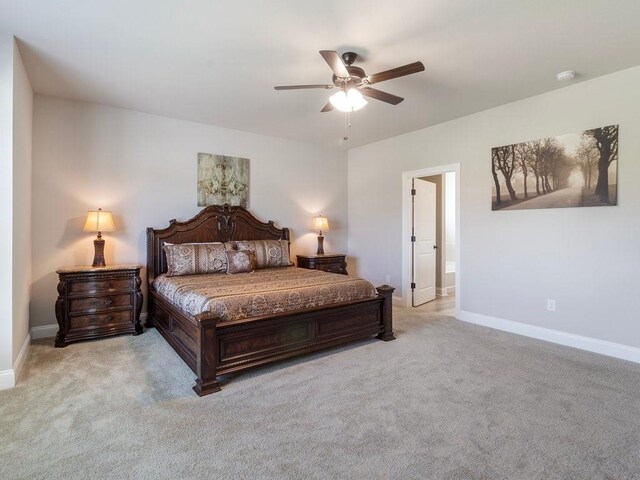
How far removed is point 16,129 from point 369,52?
295 centimetres

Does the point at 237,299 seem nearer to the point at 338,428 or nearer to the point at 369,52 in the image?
the point at 338,428

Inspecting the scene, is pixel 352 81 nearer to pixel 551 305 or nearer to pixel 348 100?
pixel 348 100

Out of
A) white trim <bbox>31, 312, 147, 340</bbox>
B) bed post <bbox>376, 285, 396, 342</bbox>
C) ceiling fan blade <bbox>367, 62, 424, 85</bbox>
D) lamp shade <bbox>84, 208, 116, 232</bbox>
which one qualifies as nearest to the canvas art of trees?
bed post <bbox>376, 285, 396, 342</bbox>

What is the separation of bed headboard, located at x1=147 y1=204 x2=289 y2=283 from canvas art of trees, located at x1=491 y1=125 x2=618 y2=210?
316cm

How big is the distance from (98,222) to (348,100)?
3028 mm

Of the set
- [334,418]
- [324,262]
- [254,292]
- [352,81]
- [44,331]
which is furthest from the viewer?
[324,262]

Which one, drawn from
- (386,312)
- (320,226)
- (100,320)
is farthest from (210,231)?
(386,312)

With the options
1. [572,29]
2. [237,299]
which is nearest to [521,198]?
[572,29]

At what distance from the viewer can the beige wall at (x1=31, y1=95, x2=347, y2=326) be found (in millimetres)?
3746

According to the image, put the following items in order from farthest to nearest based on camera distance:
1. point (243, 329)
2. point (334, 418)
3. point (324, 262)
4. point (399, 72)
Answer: point (324, 262), point (243, 329), point (399, 72), point (334, 418)

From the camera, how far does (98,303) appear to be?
363cm

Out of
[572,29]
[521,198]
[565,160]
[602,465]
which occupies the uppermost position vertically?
[572,29]

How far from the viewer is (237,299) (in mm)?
2748

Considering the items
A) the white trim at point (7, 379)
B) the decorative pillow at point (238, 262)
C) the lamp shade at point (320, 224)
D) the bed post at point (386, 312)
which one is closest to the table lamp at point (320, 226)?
Answer: the lamp shade at point (320, 224)
